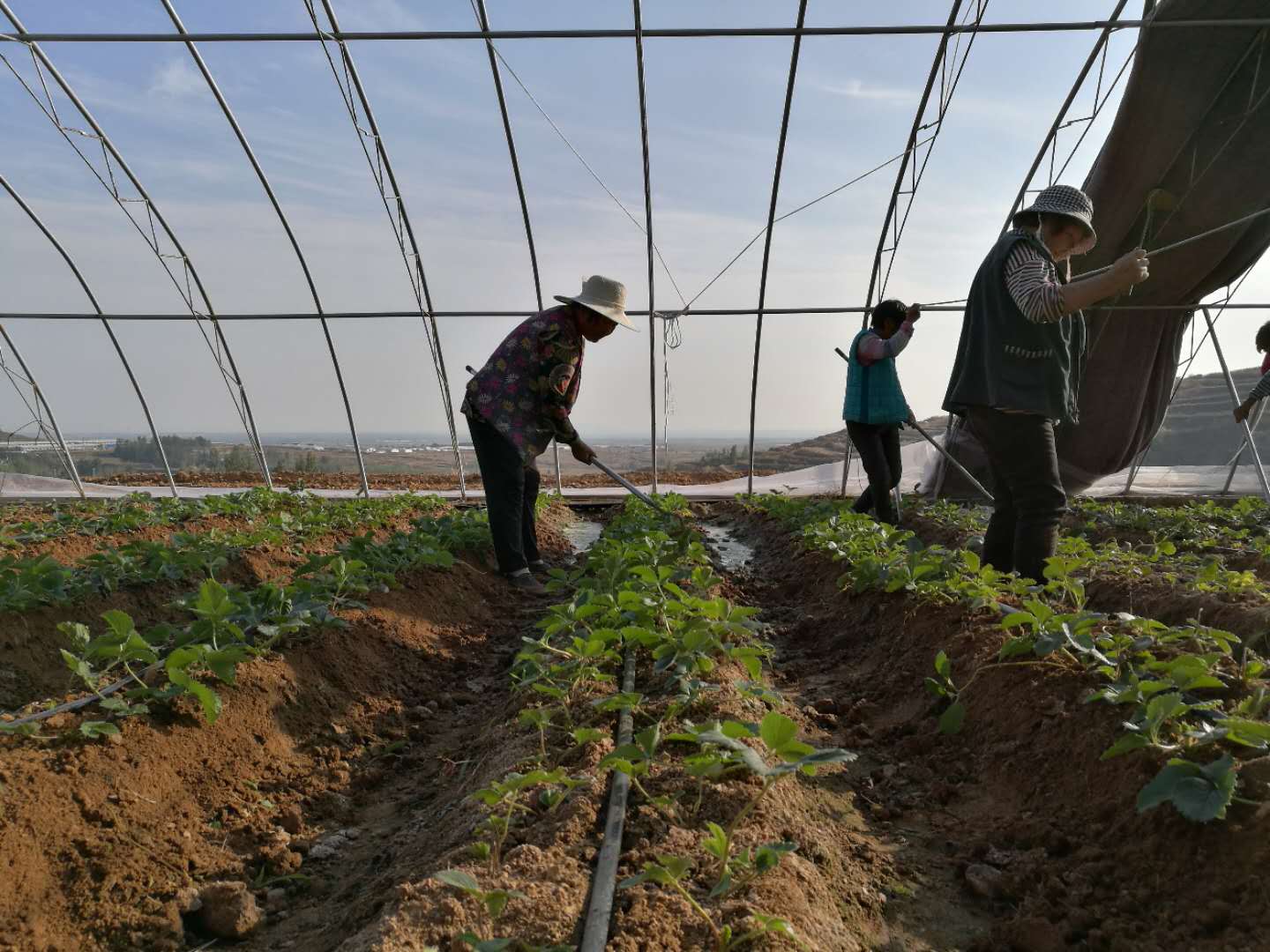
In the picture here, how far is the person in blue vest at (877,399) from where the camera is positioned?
684cm

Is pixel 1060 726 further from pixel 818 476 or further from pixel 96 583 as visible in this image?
pixel 818 476

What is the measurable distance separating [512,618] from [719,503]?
21.1 feet

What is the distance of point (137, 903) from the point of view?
210 centimetres

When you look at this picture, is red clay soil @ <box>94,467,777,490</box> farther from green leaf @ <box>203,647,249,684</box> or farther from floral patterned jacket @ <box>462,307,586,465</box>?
green leaf @ <box>203,647,249,684</box>

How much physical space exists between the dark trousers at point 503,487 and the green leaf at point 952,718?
140 inches

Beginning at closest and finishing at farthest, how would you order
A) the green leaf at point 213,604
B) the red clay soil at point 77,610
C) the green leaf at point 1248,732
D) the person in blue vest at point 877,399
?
1. the green leaf at point 1248,732
2. the green leaf at point 213,604
3. the red clay soil at point 77,610
4. the person in blue vest at point 877,399

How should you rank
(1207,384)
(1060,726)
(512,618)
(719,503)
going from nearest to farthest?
(1060,726)
(512,618)
(719,503)
(1207,384)

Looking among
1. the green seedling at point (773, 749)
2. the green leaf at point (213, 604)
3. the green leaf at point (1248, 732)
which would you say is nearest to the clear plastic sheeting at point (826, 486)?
the green leaf at point (213, 604)

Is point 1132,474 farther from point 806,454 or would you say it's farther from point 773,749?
point 806,454

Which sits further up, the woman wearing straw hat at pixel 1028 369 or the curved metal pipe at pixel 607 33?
the curved metal pipe at pixel 607 33

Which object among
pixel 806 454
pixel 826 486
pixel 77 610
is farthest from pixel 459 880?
pixel 806 454

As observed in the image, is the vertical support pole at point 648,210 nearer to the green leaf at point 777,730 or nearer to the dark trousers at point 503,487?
the dark trousers at point 503,487

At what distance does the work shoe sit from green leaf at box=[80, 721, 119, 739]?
142 inches

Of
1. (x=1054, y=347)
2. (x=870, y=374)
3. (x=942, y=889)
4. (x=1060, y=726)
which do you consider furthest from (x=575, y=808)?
(x=870, y=374)
